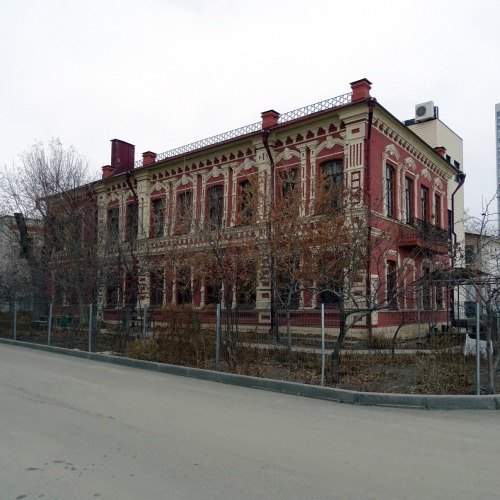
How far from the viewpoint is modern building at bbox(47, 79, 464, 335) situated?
15.4m

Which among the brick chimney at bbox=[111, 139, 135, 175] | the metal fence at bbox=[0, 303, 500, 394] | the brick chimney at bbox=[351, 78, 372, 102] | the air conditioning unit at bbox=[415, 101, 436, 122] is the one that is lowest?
the metal fence at bbox=[0, 303, 500, 394]

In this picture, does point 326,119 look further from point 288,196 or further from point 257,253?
point 257,253

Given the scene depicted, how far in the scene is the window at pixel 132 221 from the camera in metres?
21.1

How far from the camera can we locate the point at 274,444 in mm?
5727

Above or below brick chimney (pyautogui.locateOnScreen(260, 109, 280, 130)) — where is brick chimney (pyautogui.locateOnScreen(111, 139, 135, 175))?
above

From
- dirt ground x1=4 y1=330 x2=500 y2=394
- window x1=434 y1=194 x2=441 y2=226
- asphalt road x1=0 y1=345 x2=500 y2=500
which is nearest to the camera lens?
asphalt road x1=0 y1=345 x2=500 y2=500

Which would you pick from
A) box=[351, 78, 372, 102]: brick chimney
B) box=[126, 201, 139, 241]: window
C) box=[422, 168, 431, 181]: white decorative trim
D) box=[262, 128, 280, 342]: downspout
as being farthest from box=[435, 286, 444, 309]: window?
box=[126, 201, 139, 241]: window

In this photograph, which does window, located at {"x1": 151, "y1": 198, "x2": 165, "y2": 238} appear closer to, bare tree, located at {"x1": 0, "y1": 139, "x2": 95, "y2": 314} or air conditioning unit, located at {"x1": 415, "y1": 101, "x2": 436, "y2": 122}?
bare tree, located at {"x1": 0, "y1": 139, "x2": 95, "y2": 314}

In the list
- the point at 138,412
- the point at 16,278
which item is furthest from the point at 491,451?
the point at 16,278

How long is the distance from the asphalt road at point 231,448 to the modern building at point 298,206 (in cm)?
519

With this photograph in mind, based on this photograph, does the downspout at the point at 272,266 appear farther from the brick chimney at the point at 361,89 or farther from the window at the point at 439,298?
the window at the point at 439,298

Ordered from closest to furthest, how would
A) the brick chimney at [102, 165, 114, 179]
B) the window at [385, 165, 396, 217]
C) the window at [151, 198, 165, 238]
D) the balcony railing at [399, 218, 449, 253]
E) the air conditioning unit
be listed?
the balcony railing at [399, 218, 449, 253] → the window at [385, 165, 396, 217] → the window at [151, 198, 165, 238] → the brick chimney at [102, 165, 114, 179] → the air conditioning unit

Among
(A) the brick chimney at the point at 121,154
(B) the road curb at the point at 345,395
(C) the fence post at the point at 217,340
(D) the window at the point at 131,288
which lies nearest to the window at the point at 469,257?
(B) the road curb at the point at 345,395

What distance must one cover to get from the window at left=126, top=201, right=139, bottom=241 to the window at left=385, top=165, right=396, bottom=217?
1056 centimetres
